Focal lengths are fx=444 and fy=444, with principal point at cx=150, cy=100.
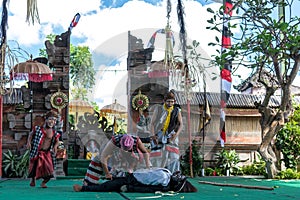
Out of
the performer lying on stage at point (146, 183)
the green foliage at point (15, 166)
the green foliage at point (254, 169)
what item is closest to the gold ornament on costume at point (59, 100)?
the green foliage at point (15, 166)

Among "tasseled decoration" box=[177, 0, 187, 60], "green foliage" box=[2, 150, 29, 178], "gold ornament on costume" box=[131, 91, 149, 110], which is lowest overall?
"green foliage" box=[2, 150, 29, 178]

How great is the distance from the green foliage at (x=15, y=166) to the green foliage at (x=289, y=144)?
255 inches

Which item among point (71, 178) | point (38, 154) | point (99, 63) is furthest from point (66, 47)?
point (38, 154)

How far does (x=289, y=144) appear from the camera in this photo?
11.6m

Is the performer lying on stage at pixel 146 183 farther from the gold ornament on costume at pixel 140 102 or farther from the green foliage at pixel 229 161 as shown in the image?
the green foliage at pixel 229 161

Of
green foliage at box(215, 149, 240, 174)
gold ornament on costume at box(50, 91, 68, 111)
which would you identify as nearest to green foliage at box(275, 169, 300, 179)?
green foliage at box(215, 149, 240, 174)

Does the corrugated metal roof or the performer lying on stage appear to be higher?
the corrugated metal roof

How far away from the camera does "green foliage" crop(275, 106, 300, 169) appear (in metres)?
11.6

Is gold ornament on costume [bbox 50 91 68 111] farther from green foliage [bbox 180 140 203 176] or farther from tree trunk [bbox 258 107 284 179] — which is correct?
tree trunk [bbox 258 107 284 179]

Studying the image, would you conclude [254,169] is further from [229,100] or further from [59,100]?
[59,100]

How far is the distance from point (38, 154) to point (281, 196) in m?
3.99

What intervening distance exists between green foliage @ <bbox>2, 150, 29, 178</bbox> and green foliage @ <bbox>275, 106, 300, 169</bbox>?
255 inches

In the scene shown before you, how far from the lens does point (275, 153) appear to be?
1140 cm

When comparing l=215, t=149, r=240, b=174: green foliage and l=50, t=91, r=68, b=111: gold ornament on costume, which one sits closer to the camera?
l=50, t=91, r=68, b=111: gold ornament on costume
